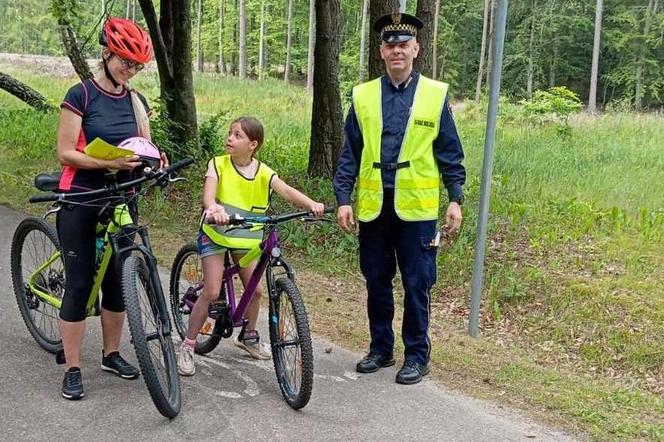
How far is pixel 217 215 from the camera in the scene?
3.68 metres

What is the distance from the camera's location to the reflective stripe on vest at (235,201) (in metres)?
4.05

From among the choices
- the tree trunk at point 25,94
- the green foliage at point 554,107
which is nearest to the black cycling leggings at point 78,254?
the tree trunk at point 25,94

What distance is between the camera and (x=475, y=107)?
25.3 meters

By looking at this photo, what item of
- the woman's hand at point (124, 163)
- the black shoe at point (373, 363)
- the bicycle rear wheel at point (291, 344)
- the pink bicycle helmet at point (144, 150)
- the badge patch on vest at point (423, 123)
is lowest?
the black shoe at point (373, 363)

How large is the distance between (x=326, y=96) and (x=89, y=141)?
5.80m

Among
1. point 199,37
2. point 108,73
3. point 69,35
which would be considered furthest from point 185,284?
point 199,37

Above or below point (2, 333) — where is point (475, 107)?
above

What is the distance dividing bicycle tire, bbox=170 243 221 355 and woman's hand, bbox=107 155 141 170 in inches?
33.0

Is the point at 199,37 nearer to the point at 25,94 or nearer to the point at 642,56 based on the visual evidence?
the point at 642,56

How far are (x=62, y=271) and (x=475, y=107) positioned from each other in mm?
22665

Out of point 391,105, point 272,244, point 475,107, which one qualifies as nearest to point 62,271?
point 272,244

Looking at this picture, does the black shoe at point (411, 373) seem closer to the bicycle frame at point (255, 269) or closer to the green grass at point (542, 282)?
the green grass at point (542, 282)

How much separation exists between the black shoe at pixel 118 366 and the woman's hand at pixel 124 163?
1244mm

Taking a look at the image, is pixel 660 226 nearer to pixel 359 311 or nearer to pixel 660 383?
pixel 660 383
